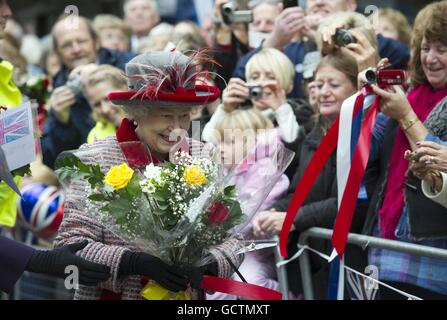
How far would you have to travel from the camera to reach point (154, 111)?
4969 millimetres

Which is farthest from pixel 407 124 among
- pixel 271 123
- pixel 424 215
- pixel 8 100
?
pixel 8 100

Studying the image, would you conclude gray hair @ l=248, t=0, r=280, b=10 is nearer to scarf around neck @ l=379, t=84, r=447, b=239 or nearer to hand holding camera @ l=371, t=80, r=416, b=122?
scarf around neck @ l=379, t=84, r=447, b=239

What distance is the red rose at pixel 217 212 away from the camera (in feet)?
15.2

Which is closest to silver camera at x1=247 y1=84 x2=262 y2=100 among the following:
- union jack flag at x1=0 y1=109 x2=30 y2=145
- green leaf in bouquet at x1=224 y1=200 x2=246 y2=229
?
union jack flag at x1=0 y1=109 x2=30 y2=145

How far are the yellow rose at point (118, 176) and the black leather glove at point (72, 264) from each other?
39cm

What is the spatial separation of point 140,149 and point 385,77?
60.8 inches

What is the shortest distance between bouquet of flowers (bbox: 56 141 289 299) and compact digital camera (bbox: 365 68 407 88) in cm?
138

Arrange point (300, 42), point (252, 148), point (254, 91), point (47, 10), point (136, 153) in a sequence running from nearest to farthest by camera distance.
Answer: point (136, 153), point (252, 148), point (254, 91), point (300, 42), point (47, 10)

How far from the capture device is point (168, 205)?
4.54 metres

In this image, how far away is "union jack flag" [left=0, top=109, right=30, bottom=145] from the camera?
201 inches

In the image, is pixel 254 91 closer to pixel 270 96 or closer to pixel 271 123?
pixel 270 96

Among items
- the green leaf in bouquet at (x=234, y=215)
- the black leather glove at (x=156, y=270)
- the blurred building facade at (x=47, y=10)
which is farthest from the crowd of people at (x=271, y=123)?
the blurred building facade at (x=47, y=10)
